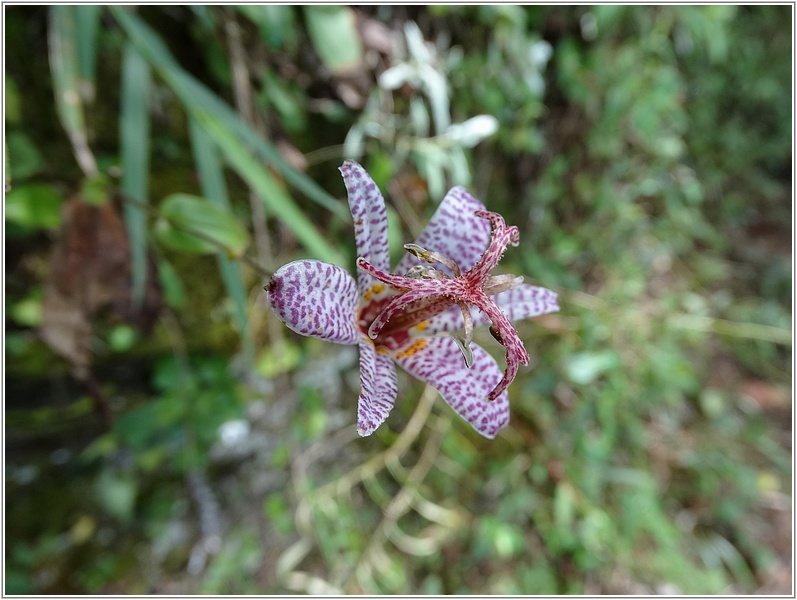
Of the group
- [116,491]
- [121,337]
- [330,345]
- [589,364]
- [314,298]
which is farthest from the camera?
[589,364]

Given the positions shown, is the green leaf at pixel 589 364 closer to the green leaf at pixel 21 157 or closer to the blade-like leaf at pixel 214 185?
the blade-like leaf at pixel 214 185

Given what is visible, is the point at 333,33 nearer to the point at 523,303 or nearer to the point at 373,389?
the point at 523,303

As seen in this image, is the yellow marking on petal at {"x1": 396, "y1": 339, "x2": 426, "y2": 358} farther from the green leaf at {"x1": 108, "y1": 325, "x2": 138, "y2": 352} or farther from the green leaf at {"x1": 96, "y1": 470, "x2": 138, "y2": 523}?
the green leaf at {"x1": 96, "y1": 470, "x2": 138, "y2": 523}

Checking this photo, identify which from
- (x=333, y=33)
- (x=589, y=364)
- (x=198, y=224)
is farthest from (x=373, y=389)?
(x=589, y=364)

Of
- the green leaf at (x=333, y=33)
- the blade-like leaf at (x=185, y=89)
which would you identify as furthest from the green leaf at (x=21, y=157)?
the green leaf at (x=333, y=33)

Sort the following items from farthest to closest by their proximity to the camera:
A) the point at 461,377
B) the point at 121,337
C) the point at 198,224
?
the point at 121,337
the point at 198,224
the point at 461,377

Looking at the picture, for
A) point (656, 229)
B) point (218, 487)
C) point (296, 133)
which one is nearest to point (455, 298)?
point (296, 133)

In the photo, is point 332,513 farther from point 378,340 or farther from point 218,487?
point 378,340

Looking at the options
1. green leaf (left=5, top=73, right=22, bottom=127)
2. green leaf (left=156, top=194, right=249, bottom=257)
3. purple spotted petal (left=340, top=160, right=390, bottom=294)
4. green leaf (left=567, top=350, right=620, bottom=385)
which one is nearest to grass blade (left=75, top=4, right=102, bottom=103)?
green leaf (left=5, top=73, right=22, bottom=127)
